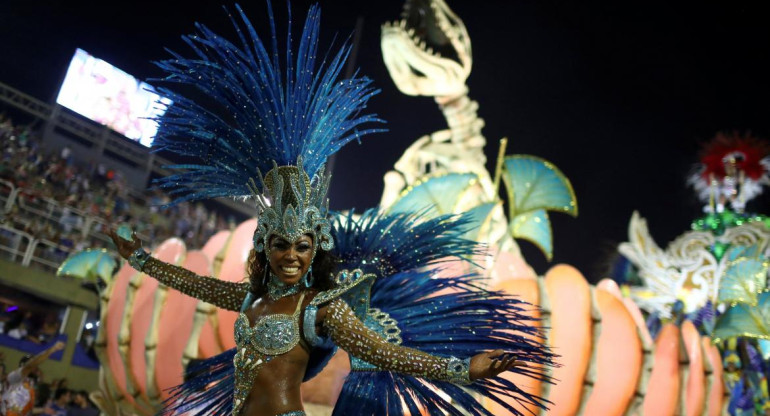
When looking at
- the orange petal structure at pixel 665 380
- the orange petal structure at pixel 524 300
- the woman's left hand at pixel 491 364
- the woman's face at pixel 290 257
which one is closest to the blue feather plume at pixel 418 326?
the woman's left hand at pixel 491 364

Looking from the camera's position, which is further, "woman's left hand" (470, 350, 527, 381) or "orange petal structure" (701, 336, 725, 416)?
"orange petal structure" (701, 336, 725, 416)

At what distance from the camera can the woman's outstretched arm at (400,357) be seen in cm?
191

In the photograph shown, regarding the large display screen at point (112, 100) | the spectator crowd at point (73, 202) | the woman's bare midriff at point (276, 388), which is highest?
the large display screen at point (112, 100)

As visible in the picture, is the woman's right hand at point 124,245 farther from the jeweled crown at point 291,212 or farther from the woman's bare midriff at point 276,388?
the woman's bare midriff at point 276,388

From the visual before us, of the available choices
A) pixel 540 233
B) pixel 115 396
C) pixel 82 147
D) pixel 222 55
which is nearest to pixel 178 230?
pixel 82 147

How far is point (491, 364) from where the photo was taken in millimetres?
1893

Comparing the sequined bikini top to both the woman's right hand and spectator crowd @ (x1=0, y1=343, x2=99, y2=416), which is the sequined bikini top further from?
spectator crowd @ (x1=0, y1=343, x2=99, y2=416)

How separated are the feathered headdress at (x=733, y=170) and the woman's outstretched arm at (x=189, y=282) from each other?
14456mm

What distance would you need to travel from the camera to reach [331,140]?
2631mm

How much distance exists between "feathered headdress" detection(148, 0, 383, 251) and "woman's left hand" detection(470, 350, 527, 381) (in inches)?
29.2

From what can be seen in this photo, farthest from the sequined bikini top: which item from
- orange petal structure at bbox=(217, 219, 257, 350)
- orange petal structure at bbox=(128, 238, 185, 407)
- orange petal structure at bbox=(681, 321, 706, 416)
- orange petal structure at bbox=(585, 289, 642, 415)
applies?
orange petal structure at bbox=(681, 321, 706, 416)

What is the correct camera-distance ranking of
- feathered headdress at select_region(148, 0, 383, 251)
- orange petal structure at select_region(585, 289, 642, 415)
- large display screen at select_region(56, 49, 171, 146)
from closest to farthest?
feathered headdress at select_region(148, 0, 383, 251)
orange petal structure at select_region(585, 289, 642, 415)
large display screen at select_region(56, 49, 171, 146)

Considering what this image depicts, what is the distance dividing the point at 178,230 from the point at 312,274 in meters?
14.0

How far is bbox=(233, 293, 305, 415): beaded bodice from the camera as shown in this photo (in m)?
2.26
